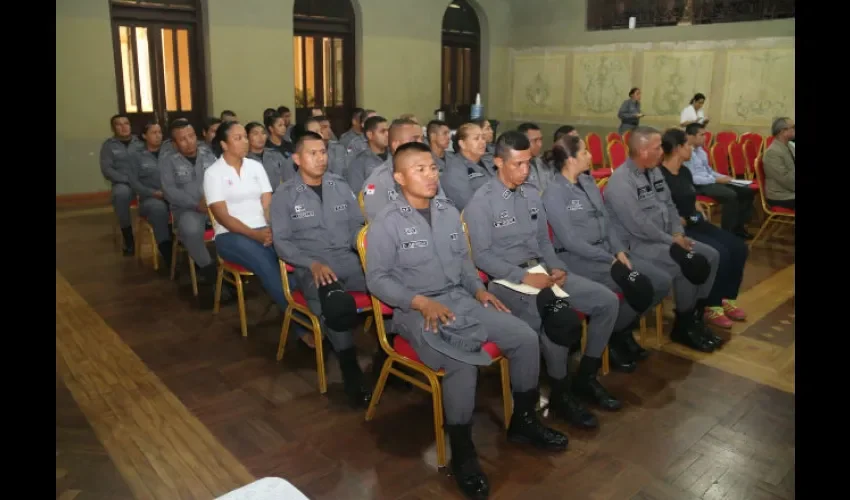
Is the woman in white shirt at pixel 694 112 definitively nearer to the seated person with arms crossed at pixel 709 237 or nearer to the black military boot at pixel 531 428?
the seated person with arms crossed at pixel 709 237

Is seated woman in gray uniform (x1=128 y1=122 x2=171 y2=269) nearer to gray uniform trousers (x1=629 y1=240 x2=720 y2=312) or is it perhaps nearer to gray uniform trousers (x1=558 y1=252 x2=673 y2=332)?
gray uniform trousers (x1=558 y1=252 x2=673 y2=332)

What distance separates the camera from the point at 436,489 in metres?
2.36

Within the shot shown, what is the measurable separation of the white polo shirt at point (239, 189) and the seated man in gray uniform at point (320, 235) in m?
0.70

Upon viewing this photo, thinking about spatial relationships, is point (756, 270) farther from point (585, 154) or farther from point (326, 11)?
point (326, 11)

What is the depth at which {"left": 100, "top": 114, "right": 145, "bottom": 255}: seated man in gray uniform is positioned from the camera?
5.77 meters

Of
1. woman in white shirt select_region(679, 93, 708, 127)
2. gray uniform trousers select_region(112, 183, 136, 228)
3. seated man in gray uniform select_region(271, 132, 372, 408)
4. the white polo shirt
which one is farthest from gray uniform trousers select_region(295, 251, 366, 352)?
woman in white shirt select_region(679, 93, 708, 127)

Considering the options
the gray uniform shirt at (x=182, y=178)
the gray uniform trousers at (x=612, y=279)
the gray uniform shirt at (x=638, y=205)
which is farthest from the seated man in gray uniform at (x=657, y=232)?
the gray uniform shirt at (x=182, y=178)

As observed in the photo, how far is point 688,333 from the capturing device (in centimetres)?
368

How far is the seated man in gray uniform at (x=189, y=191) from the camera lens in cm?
436

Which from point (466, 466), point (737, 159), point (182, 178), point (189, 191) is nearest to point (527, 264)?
point (466, 466)

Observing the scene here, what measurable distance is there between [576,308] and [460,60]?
33.0 feet
